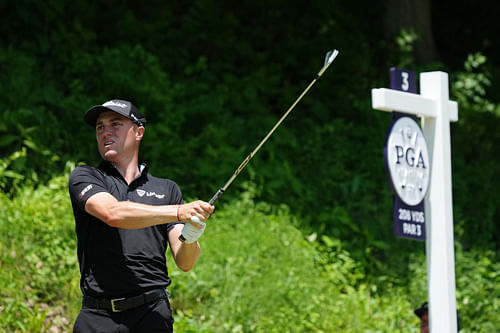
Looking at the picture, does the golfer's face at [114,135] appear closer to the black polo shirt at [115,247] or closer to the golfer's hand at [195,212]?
the black polo shirt at [115,247]

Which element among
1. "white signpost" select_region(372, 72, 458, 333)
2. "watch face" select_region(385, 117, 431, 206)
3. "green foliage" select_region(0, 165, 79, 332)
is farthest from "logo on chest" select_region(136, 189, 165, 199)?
"green foliage" select_region(0, 165, 79, 332)

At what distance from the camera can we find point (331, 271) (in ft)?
23.9

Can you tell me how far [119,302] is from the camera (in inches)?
151

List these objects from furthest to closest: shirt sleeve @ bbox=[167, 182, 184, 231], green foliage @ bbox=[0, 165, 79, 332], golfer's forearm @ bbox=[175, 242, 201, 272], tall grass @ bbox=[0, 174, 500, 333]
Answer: tall grass @ bbox=[0, 174, 500, 333] → green foliage @ bbox=[0, 165, 79, 332] → shirt sleeve @ bbox=[167, 182, 184, 231] → golfer's forearm @ bbox=[175, 242, 201, 272]

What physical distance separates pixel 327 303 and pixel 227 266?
0.92m

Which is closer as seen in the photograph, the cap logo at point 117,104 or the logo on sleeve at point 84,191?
the logo on sleeve at point 84,191

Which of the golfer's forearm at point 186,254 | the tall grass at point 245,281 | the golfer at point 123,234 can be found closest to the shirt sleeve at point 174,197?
the golfer at point 123,234

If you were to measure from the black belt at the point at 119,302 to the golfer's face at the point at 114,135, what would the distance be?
2.43ft

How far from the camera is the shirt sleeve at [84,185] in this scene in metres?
3.86

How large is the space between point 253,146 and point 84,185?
207 inches

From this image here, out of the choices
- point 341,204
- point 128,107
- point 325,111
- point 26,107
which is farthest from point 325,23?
point 128,107

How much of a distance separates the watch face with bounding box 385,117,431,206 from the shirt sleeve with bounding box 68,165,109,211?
1.91 metres

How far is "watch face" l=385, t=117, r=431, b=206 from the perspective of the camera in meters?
5.05

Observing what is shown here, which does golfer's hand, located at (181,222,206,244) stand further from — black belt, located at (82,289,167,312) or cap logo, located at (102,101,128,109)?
cap logo, located at (102,101,128,109)
